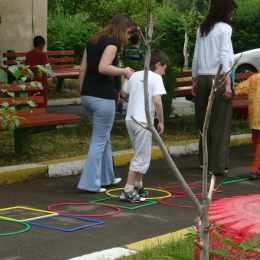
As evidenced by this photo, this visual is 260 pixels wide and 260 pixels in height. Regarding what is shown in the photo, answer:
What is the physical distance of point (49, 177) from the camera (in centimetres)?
777

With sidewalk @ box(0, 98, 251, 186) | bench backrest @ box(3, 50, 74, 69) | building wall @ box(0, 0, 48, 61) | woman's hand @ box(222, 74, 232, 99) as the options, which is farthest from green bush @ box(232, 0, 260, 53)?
woman's hand @ box(222, 74, 232, 99)

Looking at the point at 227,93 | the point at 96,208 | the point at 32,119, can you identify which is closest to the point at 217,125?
the point at 227,93

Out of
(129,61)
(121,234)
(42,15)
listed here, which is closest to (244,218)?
(121,234)

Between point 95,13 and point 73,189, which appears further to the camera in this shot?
point 95,13

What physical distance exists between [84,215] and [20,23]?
1251 centimetres

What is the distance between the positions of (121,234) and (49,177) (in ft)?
8.67

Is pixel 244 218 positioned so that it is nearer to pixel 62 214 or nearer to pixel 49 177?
pixel 62 214

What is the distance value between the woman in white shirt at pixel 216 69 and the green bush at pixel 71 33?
73.7ft

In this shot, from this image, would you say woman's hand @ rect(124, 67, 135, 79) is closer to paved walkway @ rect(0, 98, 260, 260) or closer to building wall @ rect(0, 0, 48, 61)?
paved walkway @ rect(0, 98, 260, 260)

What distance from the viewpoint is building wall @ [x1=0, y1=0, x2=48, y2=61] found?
17344 mm

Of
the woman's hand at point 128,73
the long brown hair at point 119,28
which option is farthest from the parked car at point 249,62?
the woman's hand at point 128,73

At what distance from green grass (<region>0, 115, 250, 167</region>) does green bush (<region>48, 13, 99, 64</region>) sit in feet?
62.2

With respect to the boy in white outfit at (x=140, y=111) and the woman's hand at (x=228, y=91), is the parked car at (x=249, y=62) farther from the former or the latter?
the boy in white outfit at (x=140, y=111)

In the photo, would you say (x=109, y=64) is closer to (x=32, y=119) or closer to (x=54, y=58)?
(x=32, y=119)
